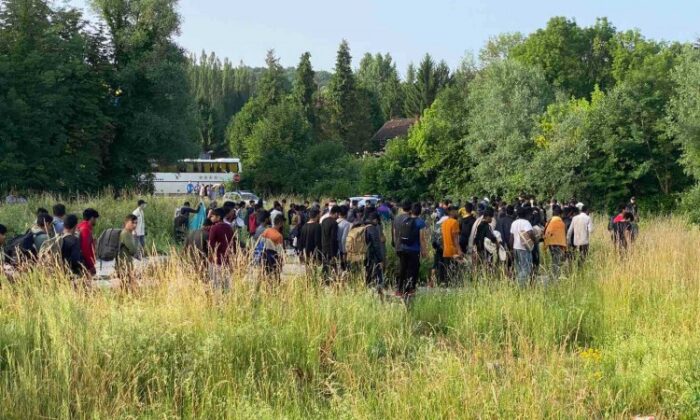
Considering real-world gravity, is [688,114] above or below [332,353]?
above

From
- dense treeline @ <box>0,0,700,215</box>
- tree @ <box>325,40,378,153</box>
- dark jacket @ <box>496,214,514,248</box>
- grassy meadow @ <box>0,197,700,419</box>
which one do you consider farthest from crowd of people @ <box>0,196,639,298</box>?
tree @ <box>325,40,378,153</box>

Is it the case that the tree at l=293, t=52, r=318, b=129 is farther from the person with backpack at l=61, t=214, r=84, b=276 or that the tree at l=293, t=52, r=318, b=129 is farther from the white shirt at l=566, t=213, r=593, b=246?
the person with backpack at l=61, t=214, r=84, b=276

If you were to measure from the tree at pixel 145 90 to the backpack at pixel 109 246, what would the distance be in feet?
94.5

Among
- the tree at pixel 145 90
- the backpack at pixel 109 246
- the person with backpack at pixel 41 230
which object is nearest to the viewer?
the person with backpack at pixel 41 230

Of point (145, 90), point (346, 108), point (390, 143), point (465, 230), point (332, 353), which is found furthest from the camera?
point (346, 108)

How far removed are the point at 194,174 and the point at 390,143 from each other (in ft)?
74.4

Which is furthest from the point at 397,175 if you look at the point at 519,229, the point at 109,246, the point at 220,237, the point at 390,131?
the point at 220,237

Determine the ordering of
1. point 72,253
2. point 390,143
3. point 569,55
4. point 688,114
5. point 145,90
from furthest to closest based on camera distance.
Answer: point 569,55 → point 390,143 → point 145,90 → point 688,114 → point 72,253

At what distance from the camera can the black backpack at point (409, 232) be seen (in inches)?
451

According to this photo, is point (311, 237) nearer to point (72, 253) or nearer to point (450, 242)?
point (450, 242)

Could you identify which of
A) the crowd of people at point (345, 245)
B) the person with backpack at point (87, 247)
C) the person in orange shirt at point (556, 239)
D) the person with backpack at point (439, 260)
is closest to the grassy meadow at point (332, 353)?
the crowd of people at point (345, 245)

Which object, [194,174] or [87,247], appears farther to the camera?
[194,174]

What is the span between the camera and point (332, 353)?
6738mm

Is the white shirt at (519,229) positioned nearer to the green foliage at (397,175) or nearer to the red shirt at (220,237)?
the red shirt at (220,237)
